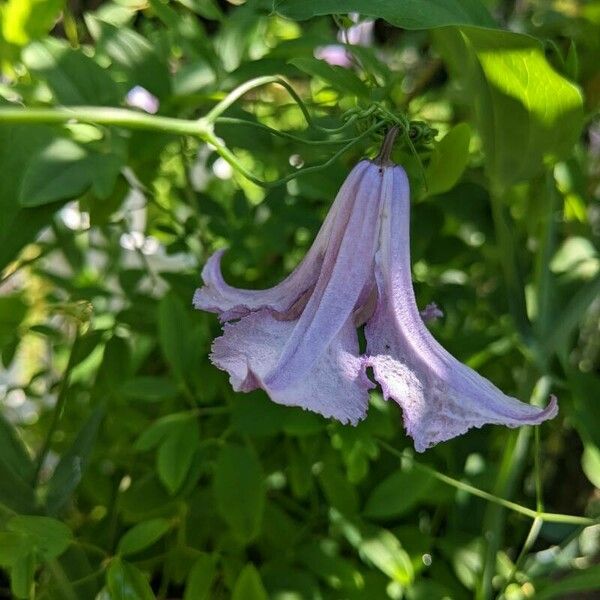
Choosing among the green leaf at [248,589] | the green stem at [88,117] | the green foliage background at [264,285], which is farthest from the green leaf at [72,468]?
the green stem at [88,117]

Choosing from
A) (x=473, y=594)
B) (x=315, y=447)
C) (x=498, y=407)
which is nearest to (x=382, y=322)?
(x=498, y=407)

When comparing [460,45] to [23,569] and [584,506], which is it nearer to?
[23,569]

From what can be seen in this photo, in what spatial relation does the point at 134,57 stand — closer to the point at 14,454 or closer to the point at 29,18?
the point at 29,18

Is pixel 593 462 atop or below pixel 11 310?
below

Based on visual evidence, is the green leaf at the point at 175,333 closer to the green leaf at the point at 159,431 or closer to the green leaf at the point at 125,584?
the green leaf at the point at 159,431

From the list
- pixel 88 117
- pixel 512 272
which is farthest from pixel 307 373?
pixel 512 272

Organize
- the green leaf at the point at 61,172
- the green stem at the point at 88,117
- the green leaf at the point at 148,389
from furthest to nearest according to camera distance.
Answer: the green leaf at the point at 148,389 < the green leaf at the point at 61,172 < the green stem at the point at 88,117
